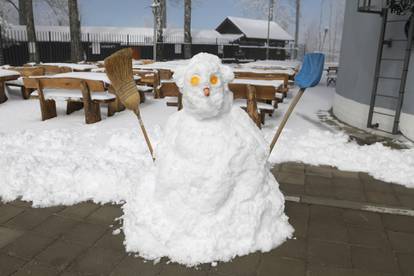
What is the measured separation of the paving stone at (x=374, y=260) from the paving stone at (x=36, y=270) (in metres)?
2.24

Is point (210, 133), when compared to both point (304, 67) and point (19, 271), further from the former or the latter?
point (19, 271)

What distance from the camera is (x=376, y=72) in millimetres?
6352

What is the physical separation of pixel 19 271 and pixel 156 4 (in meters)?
18.4

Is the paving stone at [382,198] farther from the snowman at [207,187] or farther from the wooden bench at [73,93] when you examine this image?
the wooden bench at [73,93]

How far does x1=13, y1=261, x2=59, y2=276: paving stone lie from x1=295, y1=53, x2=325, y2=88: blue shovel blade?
262cm

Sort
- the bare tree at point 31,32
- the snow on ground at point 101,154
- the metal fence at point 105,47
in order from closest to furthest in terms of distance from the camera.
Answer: the snow on ground at point 101,154, the bare tree at point 31,32, the metal fence at point 105,47

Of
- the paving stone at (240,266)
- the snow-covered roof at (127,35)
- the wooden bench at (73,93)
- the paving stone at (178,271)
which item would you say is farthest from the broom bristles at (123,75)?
the snow-covered roof at (127,35)

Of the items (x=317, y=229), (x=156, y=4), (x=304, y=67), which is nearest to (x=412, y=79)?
(x=304, y=67)

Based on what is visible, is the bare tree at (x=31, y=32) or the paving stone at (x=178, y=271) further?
the bare tree at (x=31, y=32)

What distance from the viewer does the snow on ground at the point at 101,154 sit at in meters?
3.94

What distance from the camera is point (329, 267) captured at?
2.74 m

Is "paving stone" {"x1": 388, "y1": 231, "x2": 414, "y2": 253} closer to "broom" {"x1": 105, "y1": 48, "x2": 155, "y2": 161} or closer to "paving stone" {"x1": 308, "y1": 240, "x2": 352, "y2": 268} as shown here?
"paving stone" {"x1": 308, "y1": 240, "x2": 352, "y2": 268}

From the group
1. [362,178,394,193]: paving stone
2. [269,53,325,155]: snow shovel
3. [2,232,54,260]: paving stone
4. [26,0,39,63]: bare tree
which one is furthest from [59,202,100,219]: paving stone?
[26,0,39,63]: bare tree

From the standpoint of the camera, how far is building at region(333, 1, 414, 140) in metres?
6.09
